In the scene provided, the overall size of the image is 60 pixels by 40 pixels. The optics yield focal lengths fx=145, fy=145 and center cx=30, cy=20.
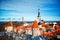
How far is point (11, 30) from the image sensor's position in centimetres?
249

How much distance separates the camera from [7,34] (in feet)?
8.11

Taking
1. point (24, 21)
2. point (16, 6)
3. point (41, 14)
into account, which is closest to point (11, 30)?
point (24, 21)

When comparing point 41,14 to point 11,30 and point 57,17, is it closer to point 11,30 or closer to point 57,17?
point 57,17


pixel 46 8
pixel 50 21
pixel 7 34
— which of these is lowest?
pixel 7 34

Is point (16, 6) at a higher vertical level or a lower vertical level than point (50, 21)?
higher

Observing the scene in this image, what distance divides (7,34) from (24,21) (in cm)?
37

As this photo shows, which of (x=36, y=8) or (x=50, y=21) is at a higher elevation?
(x=36, y=8)

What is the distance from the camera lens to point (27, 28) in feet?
8.19

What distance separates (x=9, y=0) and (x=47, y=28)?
32.2 inches

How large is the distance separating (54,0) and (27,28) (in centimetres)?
67

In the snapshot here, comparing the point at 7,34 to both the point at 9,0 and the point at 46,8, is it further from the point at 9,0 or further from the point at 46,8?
the point at 46,8

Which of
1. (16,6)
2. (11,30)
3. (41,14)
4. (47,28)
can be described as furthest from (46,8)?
(11,30)

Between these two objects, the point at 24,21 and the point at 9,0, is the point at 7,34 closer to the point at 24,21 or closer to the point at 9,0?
the point at 24,21

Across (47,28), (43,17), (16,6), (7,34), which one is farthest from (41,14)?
(7,34)
